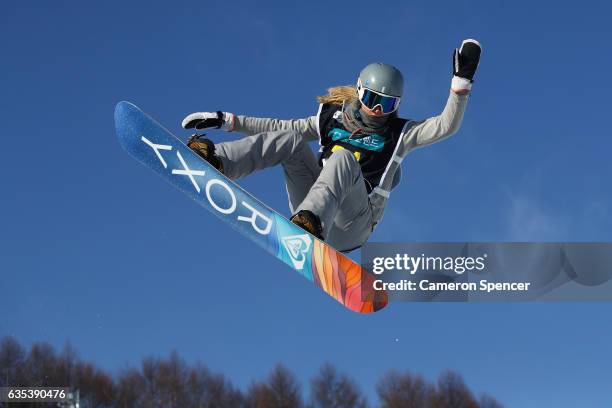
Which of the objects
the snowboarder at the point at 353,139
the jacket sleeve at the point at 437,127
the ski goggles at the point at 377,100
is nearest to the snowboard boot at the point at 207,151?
the snowboarder at the point at 353,139

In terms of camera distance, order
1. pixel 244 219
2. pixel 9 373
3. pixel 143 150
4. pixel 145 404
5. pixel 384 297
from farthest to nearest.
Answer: pixel 145 404, pixel 9 373, pixel 143 150, pixel 244 219, pixel 384 297

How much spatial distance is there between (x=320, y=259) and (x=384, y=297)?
0.61 m

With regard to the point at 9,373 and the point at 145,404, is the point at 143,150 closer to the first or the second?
the point at 9,373

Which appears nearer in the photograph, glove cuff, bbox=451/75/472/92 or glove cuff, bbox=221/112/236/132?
glove cuff, bbox=451/75/472/92

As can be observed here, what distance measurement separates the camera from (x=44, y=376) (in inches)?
1178

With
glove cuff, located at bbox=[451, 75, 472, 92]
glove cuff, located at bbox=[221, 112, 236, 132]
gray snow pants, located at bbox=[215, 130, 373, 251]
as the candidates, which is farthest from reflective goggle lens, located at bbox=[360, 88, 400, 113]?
glove cuff, located at bbox=[221, 112, 236, 132]

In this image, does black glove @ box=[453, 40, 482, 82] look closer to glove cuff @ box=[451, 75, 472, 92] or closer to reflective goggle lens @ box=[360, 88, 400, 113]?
glove cuff @ box=[451, 75, 472, 92]

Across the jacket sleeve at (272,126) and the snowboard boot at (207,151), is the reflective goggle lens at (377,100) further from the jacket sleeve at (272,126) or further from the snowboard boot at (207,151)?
the snowboard boot at (207,151)

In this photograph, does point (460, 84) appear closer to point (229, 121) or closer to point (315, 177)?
point (315, 177)

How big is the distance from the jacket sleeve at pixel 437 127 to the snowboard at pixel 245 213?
1599mm

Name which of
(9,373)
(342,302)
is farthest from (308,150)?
(9,373)

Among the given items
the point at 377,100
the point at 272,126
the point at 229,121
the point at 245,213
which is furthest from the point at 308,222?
the point at 229,121

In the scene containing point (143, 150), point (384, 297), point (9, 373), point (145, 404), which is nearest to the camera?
point (384, 297)

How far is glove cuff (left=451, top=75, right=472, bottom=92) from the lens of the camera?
24.6ft
